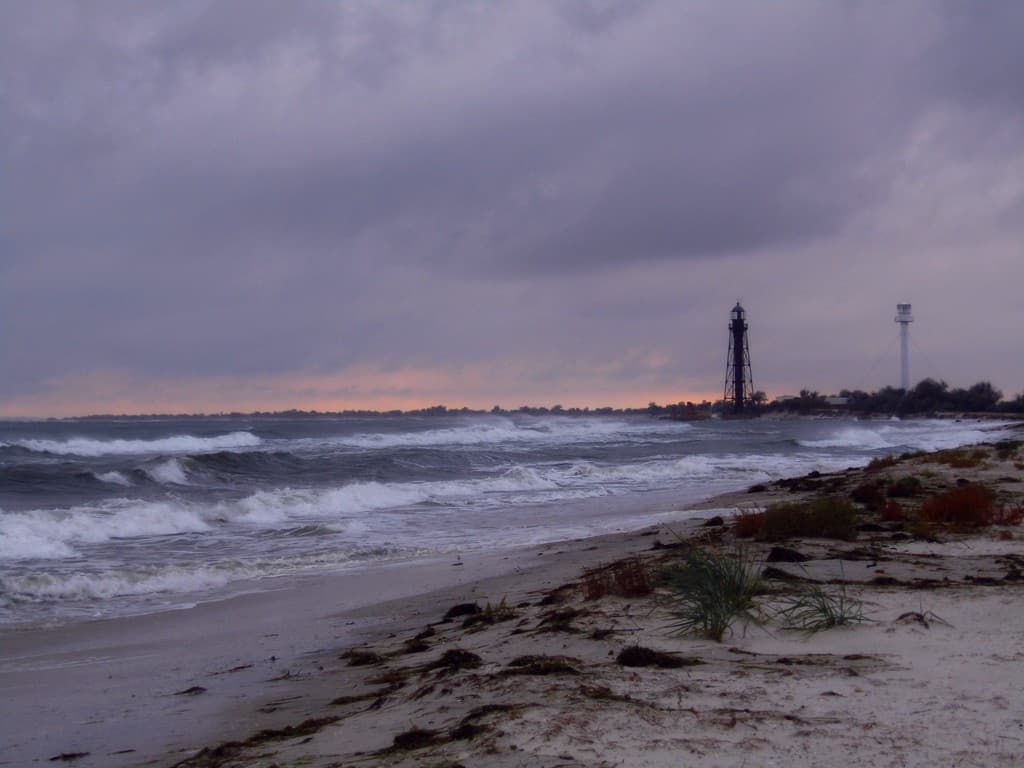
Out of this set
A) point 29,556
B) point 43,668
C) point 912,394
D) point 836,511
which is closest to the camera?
Answer: point 43,668

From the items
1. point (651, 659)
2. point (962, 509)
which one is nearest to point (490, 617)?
point (651, 659)

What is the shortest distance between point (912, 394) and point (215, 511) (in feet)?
328

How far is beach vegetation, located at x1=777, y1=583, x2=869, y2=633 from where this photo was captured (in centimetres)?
555

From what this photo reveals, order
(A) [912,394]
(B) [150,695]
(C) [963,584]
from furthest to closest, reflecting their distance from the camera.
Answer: (A) [912,394] < (C) [963,584] < (B) [150,695]

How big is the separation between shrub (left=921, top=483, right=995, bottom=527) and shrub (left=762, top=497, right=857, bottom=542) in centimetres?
131

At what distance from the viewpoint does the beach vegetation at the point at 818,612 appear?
18.2 feet

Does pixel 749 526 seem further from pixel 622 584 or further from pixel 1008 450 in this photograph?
pixel 1008 450

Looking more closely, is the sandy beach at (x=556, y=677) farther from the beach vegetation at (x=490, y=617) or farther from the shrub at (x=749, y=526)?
the shrub at (x=749, y=526)

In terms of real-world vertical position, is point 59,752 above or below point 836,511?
below

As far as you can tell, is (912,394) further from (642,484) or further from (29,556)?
(29,556)

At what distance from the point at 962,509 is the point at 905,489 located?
4917mm

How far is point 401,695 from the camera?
16.8 feet

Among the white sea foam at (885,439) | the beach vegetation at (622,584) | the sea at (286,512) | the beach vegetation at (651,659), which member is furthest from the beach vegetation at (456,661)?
the white sea foam at (885,439)

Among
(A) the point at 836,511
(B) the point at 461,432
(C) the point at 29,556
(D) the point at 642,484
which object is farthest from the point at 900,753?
(B) the point at 461,432
